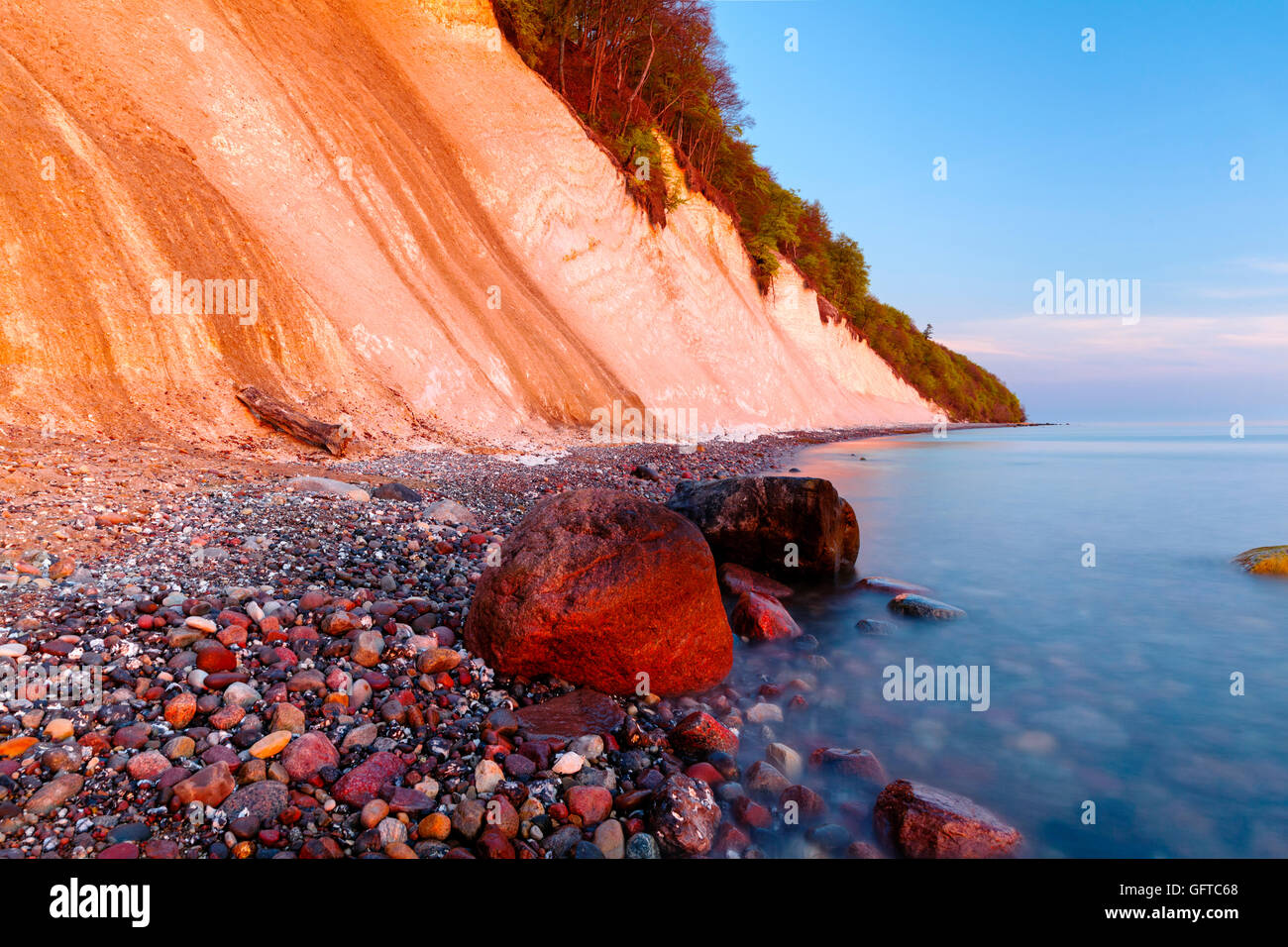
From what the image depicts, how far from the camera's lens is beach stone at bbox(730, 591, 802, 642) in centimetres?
602

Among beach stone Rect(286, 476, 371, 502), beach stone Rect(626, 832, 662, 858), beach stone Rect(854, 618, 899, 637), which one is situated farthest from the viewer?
beach stone Rect(286, 476, 371, 502)

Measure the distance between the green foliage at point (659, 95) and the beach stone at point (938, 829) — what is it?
25.3m

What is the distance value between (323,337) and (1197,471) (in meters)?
31.1

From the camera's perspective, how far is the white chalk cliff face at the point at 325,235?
383 inches

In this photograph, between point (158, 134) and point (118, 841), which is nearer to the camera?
point (118, 841)

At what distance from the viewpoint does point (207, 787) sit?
2.76 metres

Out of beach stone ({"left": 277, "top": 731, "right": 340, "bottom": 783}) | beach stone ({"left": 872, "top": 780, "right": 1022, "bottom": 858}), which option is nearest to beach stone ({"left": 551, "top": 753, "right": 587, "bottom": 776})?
beach stone ({"left": 277, "top": 731, "right": 340, "bottom": 783})

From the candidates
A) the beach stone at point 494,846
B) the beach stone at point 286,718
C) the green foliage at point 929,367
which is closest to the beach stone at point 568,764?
the beach stone at point 494,846

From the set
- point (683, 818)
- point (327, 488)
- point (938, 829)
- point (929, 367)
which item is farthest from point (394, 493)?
point (929, 367)

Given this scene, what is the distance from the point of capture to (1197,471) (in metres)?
25.6

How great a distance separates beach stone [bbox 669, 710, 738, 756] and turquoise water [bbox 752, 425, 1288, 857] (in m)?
0.63

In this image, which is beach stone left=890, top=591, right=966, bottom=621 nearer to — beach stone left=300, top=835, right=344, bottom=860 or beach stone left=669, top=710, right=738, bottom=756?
beach stone left=669, top=710, right=738, bottom=756
